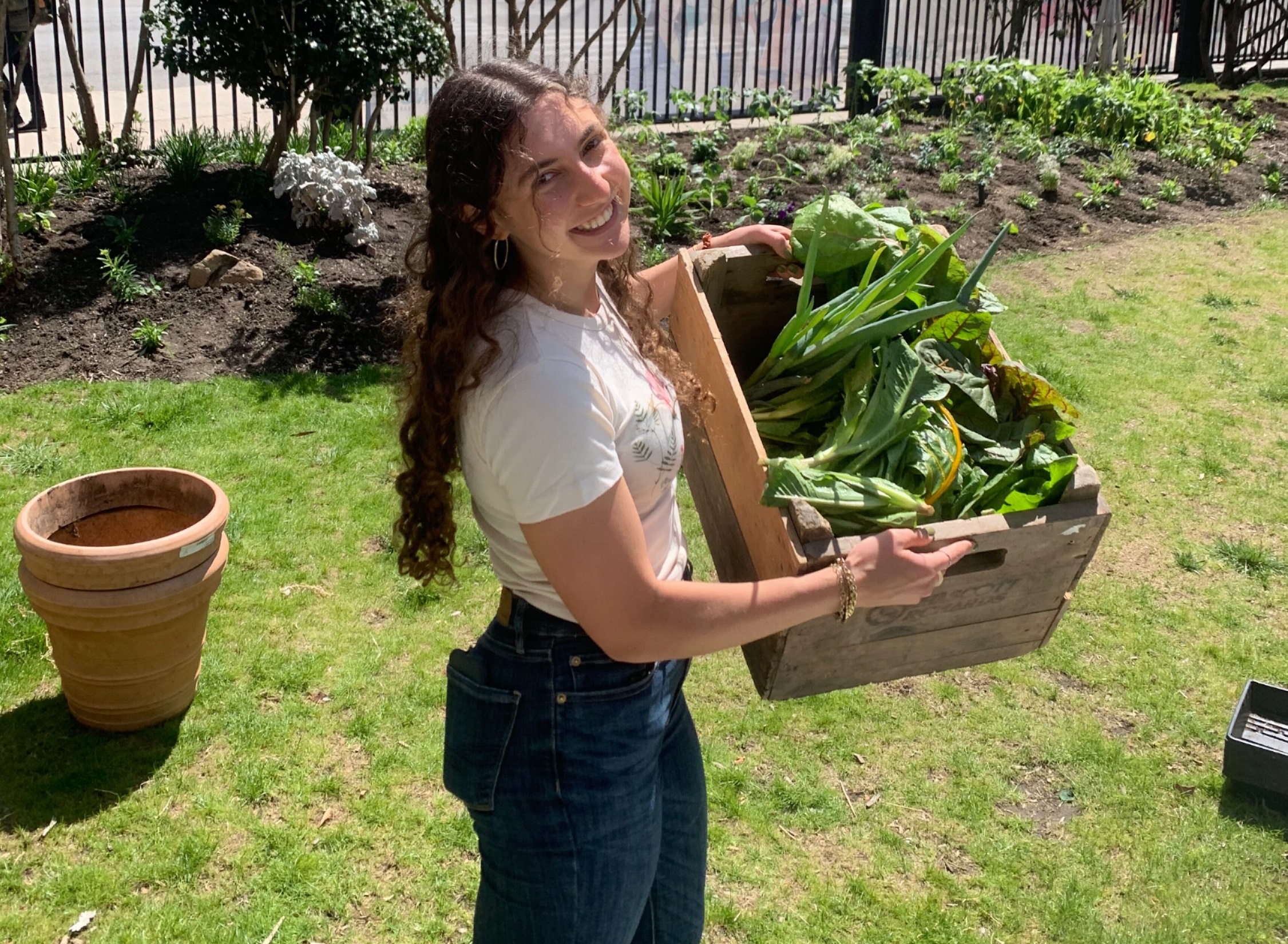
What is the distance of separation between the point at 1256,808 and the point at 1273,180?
8015 millimetres

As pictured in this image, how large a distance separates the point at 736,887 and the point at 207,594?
1.79 m

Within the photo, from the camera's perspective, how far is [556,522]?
169 cm

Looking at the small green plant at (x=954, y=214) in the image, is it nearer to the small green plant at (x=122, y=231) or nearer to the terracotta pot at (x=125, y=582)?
the small green plant at (x=122, y=231)

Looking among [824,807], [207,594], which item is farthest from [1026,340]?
[207,594]

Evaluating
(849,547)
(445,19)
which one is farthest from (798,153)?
(849,547)

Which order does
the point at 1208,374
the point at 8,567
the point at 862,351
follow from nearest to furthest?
the point at 862,351 < the point at 8,567 < the point at 1208,374

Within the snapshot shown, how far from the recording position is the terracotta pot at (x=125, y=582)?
11.2 feet

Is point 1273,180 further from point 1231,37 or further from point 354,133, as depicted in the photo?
point 354,133

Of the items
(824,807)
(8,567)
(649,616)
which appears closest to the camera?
(649,616)

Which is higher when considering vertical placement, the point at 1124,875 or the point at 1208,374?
the point at 1208,374

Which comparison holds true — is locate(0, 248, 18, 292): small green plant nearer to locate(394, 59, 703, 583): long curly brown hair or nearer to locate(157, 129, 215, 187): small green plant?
locate(157, 129, 215, 187): small green plant

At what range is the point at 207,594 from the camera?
3617 mm

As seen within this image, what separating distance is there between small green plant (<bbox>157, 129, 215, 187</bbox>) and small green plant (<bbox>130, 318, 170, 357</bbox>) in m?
1.63

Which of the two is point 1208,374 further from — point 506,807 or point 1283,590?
point 506,807
